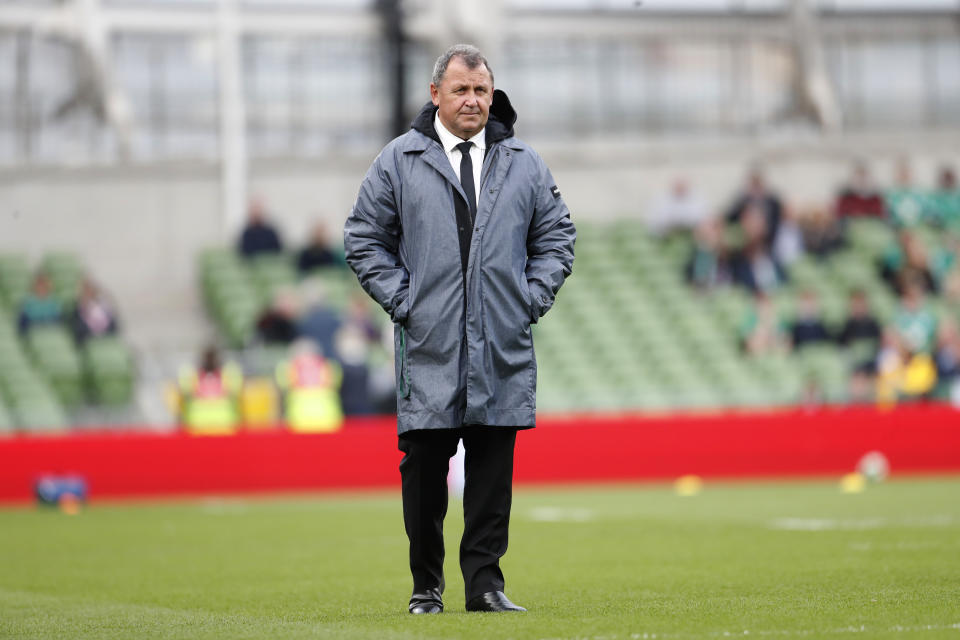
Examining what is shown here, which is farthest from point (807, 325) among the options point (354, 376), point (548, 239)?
point (548, 239)

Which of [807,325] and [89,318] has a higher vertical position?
[89,318]

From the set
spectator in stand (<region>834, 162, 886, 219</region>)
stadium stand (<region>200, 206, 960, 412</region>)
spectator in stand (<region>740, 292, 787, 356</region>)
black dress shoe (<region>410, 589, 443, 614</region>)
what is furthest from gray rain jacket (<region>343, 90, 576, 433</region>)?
spectator in stand (<region>834, 162, 886, 219</region>)

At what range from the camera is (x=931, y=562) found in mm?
8141

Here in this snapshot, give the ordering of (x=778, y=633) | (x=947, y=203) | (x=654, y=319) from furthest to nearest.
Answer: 1. (x=947, y=203)
2. (x=654, y=319)
3. (x=778, y=633)

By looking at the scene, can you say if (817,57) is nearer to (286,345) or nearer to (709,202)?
(709,202)

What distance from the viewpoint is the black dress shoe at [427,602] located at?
636 centimetres

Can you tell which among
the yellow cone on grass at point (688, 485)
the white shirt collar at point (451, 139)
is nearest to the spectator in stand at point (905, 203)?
the yellow cone on grass at point (688, 485)

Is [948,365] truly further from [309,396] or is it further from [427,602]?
[427,602]

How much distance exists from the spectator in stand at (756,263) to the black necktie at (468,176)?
16750 mm

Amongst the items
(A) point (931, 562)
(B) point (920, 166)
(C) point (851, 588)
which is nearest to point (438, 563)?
(C) point (851, 588)

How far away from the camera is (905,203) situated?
2516 cm

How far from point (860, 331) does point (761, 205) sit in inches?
132

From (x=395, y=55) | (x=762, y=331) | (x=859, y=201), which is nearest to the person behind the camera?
(x=762, y=331)

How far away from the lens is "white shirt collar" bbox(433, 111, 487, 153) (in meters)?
6.48
